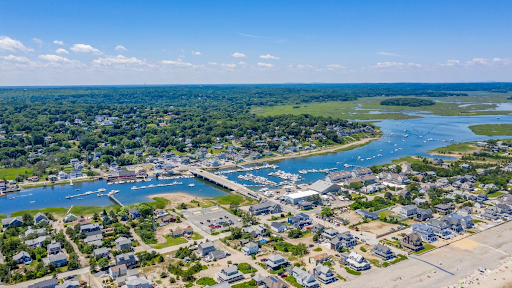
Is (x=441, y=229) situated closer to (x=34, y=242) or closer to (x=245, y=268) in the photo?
(x=245, y=268)

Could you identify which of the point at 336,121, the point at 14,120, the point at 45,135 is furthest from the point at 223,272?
the point at 14,120

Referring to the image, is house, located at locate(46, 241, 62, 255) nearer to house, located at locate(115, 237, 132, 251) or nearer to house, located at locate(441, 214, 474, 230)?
house, located at locate(115, 237, 132, 251)

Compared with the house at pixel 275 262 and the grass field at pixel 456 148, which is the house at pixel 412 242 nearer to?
the house at pixel 275 262

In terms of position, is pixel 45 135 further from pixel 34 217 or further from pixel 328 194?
pixel 328 194

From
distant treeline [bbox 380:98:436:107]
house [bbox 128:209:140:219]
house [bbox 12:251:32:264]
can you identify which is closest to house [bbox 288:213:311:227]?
house [bbox 128:209:140:219]

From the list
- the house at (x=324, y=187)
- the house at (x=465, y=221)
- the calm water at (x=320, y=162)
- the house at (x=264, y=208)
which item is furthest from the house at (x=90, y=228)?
the house at (x=465, y=221)

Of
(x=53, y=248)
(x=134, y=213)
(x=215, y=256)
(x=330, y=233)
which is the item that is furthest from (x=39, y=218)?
(x=330, y=233)
